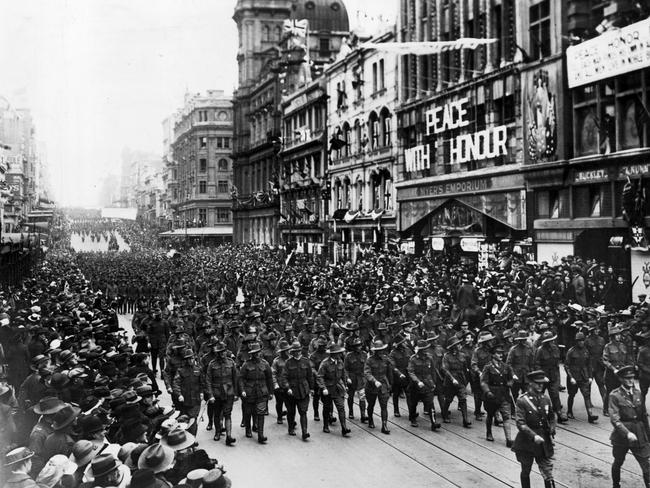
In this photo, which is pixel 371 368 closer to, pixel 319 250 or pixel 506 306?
pixel 506 306

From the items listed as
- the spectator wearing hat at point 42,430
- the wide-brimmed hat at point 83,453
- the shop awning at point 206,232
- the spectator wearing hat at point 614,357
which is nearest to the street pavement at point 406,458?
the spectator wearing hat at point 614,357

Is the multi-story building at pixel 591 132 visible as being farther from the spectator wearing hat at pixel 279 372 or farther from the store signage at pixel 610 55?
the spectator wearing hat at pixel 279 372

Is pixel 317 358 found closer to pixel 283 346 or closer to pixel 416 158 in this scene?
pixel 283 346

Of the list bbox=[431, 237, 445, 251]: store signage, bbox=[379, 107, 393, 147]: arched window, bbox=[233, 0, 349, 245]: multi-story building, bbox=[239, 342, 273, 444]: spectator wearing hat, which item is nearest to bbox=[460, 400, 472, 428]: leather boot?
bbox=[239, 342, 273, 444]: spectator wearing hat

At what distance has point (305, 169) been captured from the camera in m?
62.8

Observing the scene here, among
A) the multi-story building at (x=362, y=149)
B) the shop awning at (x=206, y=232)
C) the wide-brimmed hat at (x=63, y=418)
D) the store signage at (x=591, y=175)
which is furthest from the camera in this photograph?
the shop awning at (x=206, y=232)

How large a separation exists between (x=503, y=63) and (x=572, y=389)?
2128cm

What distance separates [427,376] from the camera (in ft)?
43.9

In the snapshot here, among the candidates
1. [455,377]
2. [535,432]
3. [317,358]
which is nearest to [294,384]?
[317,358]

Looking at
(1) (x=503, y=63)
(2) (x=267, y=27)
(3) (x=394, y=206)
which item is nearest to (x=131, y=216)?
(2) (x=267, y=27)

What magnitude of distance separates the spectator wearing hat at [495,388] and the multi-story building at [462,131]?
17721mm

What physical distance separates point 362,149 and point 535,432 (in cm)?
4001

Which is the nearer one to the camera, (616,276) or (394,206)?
(616,276)

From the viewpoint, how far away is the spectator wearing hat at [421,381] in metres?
13.2
